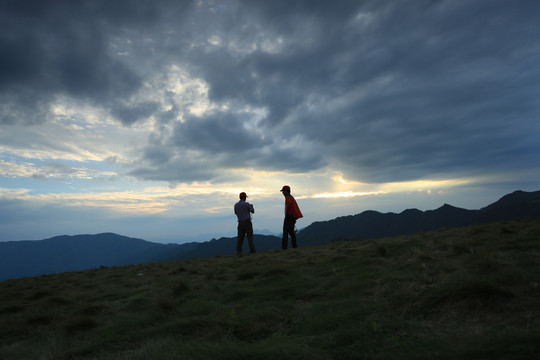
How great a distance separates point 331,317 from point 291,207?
11.2 meters

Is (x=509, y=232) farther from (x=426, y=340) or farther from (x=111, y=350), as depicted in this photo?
(x=111, y=350)

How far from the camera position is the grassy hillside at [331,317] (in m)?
2.75

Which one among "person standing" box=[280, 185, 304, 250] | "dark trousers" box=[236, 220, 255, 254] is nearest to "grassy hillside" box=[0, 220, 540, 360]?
"dark trousers" box=[236, 220, 255, 254]

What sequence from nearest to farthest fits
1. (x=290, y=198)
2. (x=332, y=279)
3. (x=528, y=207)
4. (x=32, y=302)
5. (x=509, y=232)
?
1. (x=332, y=279)
2. (x=32, y=302)
3. (x=509, y=232)
4. (x=290, y=198)
5. (x=528, y=207)

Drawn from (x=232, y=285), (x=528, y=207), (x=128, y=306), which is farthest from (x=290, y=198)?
(x=528, y=207)

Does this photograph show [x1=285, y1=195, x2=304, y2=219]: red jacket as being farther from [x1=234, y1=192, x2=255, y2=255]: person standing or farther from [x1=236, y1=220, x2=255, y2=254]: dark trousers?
[x1=236, y1=220, x2=255, y2=254]: dark trousers

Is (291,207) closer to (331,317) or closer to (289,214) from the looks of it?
(289,214)

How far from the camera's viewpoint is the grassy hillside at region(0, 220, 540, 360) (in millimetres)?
2754

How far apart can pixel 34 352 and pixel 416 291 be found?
5704mm

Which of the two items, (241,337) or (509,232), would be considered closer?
(241,337)

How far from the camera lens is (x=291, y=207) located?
48.8 ft

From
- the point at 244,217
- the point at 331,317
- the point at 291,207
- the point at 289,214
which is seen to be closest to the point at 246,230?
the point at 244,217

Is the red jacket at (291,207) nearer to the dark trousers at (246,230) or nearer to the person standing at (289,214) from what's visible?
the person standing at (289,214)

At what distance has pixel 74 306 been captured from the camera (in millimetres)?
6699
